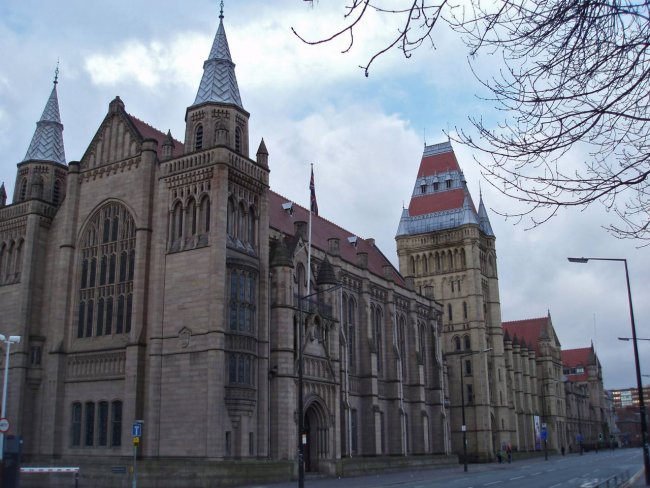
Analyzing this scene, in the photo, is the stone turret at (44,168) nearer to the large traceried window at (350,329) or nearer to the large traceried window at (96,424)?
the large traceried window at (96,424)

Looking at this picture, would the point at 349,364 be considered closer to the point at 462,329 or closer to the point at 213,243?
the point at 213,243

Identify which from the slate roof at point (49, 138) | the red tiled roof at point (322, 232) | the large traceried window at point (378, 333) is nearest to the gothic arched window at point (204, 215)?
the red tiled roof at point (322, 232)

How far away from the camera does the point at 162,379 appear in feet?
124

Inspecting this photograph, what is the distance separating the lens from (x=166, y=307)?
39.1 meters

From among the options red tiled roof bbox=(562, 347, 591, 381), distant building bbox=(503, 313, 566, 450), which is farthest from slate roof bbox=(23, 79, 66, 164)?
red tiled roof bbox=(562, 347, 591, 381)

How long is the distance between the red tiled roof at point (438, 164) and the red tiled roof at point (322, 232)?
19113 millimetres

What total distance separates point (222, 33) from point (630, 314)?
3015 centimetres

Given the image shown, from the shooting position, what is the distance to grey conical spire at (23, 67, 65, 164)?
49031 millimetres

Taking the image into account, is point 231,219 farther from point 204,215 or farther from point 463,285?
point 463,285

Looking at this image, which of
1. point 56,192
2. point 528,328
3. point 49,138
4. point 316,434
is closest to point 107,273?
point 56,192

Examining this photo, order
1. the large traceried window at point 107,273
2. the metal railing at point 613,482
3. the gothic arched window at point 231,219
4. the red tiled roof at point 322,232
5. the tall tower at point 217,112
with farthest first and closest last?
the red tiled roof at point 322,232 → the tall tower at point 217,112 → the large traceried window at point 107,273 → the gothic arched window at point 231,219 → the metal railing at point 613,482

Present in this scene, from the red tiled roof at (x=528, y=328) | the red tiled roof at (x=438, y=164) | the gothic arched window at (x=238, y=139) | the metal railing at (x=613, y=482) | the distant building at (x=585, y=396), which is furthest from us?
the distant building at (x=585, y=396)

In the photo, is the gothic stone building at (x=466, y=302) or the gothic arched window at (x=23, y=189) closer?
the gothic arched window at (x=23, y=189)

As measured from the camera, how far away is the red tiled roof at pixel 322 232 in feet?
176
